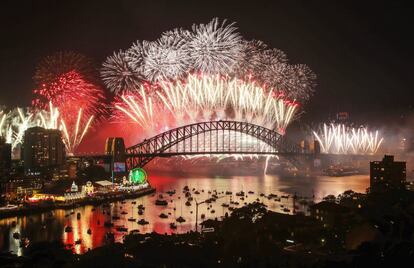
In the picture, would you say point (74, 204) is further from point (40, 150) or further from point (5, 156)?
point (40, 150)

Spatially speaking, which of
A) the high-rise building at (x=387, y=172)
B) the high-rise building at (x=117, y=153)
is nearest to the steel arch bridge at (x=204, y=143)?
the high-rise building at (x=117, y=153)

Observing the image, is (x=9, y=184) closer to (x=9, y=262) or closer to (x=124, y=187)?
(x=124, y=187)

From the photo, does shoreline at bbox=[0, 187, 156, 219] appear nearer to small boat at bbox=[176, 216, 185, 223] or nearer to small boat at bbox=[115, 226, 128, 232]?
small boat at bbox=[115, 226, 128, 232]

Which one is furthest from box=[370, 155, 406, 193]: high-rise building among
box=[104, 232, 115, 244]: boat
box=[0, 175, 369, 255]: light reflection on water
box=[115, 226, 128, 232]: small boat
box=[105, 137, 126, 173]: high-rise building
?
box=[104, 232, 115, 244]: boat

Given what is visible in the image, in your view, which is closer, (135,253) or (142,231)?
(135,253)

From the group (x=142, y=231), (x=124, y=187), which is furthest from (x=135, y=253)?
(x=124, y=187)

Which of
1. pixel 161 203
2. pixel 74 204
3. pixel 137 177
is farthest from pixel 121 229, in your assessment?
pixel 137 177
